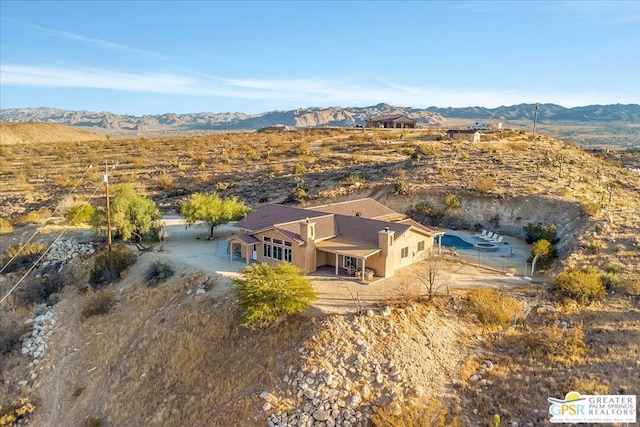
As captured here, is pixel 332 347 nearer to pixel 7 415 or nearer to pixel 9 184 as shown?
pixel 7 415

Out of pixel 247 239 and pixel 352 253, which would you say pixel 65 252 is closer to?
pixel 247 239

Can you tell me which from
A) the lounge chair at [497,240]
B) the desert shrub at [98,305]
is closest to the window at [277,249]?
the desert shrub at [98,305]

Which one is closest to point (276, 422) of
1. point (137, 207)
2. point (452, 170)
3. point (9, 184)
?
point (137, 207)

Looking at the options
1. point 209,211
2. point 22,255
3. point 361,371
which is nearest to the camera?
point 361,371

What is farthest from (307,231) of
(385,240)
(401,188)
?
(401,188)

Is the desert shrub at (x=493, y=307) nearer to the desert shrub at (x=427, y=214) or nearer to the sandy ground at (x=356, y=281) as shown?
the sandy ground at (x=356, y=281)

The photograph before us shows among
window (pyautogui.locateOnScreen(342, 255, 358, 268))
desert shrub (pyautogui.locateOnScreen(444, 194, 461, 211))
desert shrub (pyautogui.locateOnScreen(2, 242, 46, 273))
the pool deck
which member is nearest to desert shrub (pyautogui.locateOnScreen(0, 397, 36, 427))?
desert shrub (pyautogui.locateOnScreen(2, 242, 46, 273))
